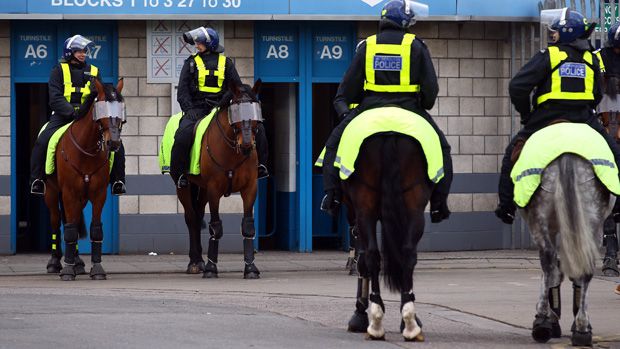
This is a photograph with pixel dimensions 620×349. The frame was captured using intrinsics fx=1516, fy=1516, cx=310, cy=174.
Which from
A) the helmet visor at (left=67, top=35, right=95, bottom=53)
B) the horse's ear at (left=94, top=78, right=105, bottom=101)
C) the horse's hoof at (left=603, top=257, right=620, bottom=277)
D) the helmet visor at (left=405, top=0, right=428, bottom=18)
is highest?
the helmet visor at (left=67, top=35, right=95, bottom=53)

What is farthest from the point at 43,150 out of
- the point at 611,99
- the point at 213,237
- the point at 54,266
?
the point at 611,99

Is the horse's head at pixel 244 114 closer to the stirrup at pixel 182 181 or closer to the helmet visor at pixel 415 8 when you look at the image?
the stirrup at pixel 182 181

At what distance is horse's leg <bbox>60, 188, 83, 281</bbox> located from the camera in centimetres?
1606

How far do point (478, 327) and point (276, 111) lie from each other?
9.80m

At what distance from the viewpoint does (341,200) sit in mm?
11000

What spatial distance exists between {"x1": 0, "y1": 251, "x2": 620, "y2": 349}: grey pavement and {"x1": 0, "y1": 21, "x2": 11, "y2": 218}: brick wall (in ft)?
4.19

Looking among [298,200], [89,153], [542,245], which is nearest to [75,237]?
[89,153]

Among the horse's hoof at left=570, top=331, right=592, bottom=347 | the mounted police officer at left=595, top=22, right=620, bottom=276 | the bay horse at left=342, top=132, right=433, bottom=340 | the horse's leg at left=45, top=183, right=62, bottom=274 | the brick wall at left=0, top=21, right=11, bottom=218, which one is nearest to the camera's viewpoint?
the horse's hoof at left=570, top=331, right=592, bottom=347

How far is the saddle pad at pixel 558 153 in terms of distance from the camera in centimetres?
1006

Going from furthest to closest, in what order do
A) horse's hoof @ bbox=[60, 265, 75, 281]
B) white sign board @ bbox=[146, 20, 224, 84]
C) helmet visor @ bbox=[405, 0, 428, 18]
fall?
white sign board @ bbox=[146, 20, 224, 84] → horse's hoof @ bbox=[60, 265, 75, 281] → helmet visor @ bbox=[405, 0, 428, 18]

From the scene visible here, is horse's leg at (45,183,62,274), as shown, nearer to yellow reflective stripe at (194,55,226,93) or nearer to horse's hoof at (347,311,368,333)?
yellow reflective stripe at (194,55,226,93)

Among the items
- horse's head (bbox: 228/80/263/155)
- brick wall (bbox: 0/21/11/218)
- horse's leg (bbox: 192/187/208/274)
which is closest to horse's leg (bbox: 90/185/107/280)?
horse's leg (bbox: 192/187/208/274)

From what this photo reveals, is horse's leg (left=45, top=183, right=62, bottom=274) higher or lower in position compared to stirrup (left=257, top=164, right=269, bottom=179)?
lower

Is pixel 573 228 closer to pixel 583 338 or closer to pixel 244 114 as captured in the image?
pixel 583 338
